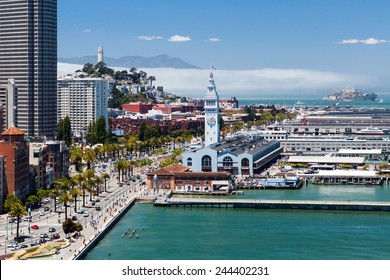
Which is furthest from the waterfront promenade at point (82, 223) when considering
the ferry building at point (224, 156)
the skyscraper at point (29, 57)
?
the skyscraper at point (29, 57)

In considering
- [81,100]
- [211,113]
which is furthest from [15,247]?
[81,100]

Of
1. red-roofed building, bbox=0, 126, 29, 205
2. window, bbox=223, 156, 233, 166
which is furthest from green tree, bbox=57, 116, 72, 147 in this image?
red-roofed building, bbox=0, 126, 29, 205

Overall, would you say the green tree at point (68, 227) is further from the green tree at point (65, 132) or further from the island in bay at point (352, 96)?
the island in bay at point (352, 96)

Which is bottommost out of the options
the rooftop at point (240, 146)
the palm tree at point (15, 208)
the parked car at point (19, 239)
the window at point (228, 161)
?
the parked car at point (19, 239)

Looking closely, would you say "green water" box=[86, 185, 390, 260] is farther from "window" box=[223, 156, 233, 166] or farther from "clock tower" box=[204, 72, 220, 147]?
"clock tower" box=[204, 72, 220, 147]

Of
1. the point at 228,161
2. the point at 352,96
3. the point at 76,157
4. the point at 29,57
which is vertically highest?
the point at 29,57

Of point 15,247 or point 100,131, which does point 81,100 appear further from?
point 15,247
